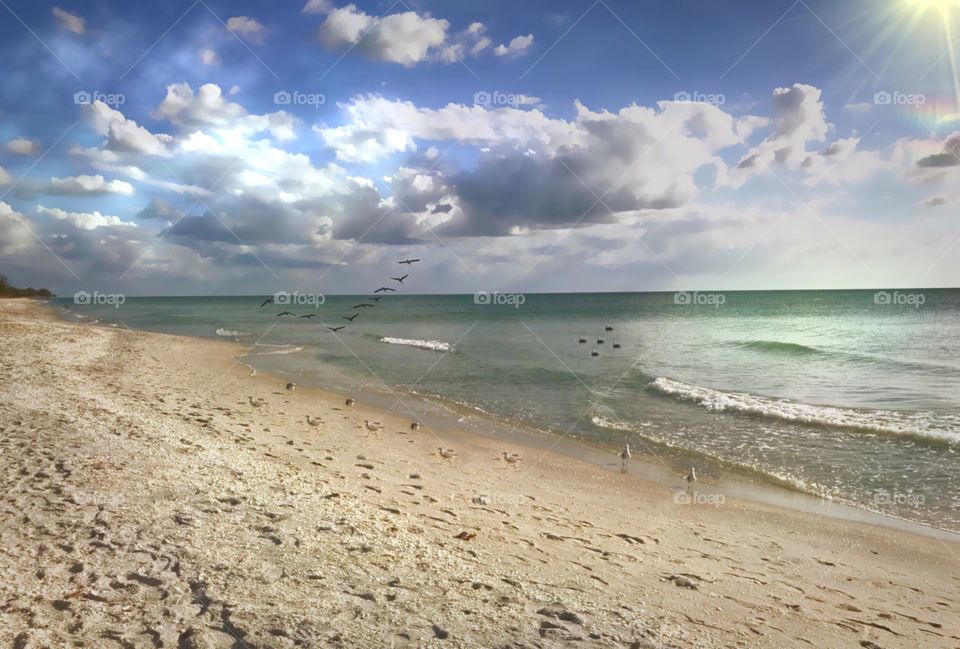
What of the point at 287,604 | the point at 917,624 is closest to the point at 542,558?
the point at 287,604

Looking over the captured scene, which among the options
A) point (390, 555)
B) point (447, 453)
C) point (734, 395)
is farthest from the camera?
point (734, 395)

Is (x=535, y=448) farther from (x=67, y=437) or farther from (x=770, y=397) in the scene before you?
(x=770, y=397)

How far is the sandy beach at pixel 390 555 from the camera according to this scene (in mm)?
4473

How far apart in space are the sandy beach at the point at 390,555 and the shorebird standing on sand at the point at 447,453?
472mm

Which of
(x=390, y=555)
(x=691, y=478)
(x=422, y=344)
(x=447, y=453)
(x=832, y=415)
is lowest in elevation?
(x=691, y=478)

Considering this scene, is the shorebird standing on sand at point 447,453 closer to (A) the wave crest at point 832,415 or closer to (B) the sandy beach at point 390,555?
(B) the sandy beach at point 390,555

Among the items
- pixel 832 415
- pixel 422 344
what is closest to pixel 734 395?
pixel 832 415

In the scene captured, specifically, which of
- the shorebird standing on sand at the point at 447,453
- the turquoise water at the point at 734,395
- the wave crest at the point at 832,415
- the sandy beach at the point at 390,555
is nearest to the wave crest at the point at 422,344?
the turquoise water at the point at 734,395

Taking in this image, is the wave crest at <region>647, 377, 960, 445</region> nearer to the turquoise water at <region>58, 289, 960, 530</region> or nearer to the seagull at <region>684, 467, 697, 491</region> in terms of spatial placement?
the turquoise water at <region>58, 289, 960, 530</region>

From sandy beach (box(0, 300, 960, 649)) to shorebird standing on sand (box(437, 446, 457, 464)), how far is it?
0.47 meters

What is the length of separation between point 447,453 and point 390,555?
684 centimetres

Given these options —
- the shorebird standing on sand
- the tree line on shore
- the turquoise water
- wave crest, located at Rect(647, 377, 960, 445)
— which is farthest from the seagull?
the tree line on shore

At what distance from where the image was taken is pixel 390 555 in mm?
5789

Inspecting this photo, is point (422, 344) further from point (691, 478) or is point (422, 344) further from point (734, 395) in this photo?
point (691, 478)
